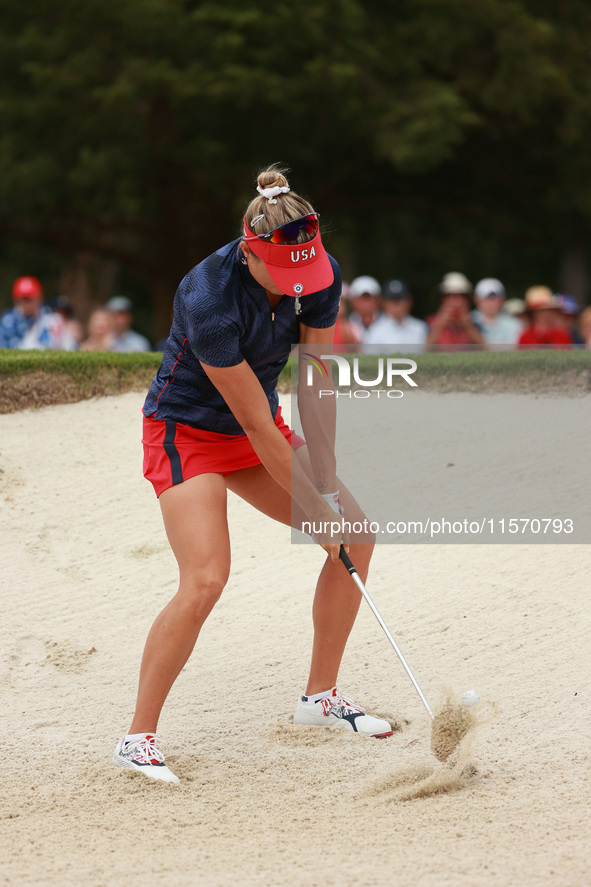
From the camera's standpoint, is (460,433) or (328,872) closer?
(328,872)

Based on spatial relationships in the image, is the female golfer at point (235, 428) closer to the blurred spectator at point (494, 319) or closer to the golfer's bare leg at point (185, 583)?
the golfer's bare leg at point (185, 583)

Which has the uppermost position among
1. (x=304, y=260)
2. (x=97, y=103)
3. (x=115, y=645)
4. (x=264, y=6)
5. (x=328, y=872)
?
(x=264, y=6)

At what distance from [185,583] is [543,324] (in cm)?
631

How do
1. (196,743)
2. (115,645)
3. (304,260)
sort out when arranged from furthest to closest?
(115,645) < (196,743) < (304,260)

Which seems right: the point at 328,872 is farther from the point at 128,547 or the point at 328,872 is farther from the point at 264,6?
the point at 264,6

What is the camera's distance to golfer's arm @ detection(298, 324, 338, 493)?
3811 millimetres

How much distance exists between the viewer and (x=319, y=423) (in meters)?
3.84

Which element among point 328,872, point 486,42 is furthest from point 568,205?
point 328,872

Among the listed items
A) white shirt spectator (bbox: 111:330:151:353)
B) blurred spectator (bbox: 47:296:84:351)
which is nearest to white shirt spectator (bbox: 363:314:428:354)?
white shirt spectator (bbox: 111:330:151:353)

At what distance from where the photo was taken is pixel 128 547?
5.89 metres

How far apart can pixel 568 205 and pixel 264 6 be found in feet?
20.5

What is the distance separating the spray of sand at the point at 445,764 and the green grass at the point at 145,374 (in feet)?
12.4

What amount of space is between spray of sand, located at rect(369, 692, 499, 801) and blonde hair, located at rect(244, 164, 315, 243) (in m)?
1.68

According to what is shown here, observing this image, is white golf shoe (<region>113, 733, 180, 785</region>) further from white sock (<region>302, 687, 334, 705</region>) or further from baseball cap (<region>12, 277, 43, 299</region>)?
baseball cap (<region>12, 277, 43, 299</region>)
